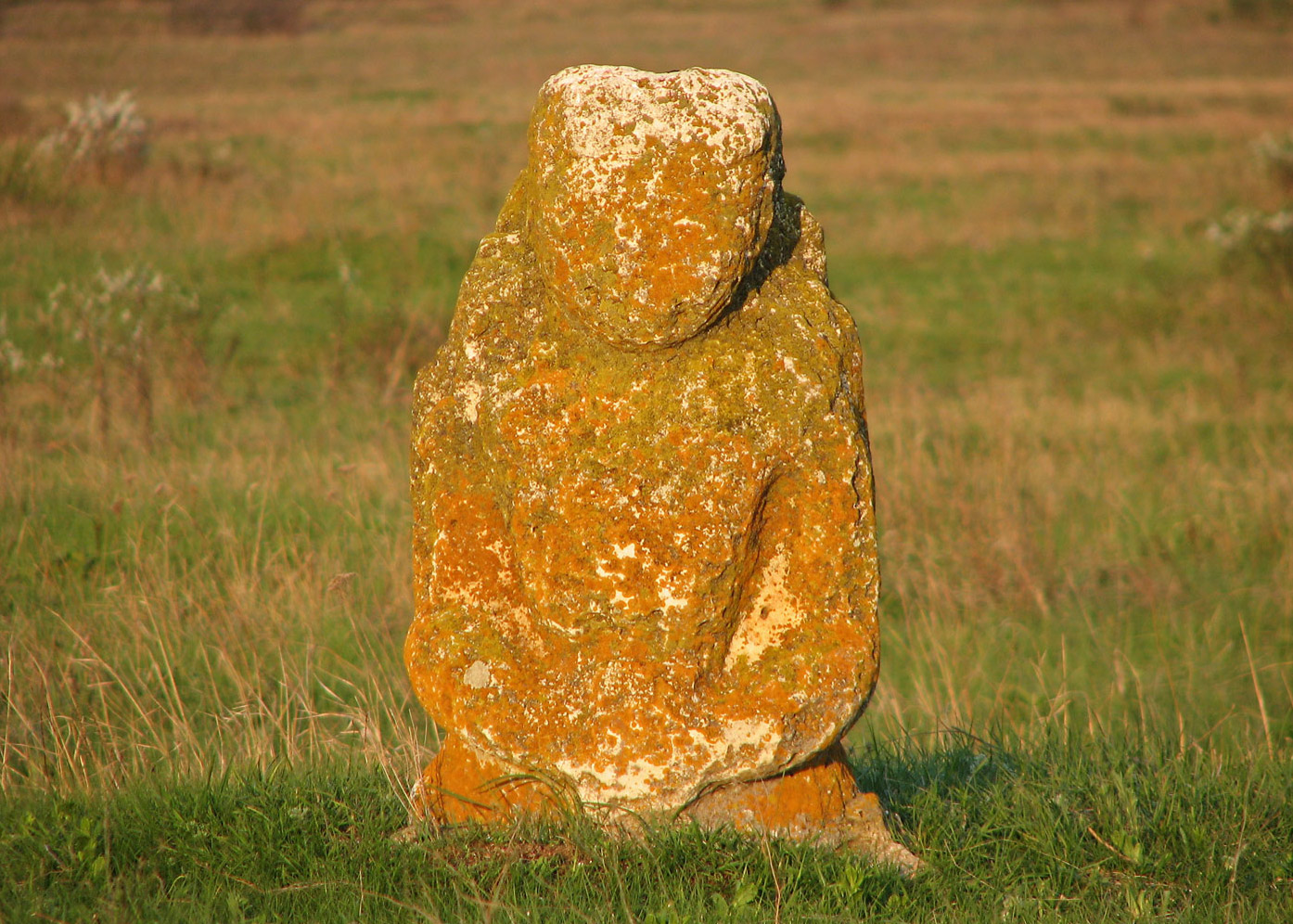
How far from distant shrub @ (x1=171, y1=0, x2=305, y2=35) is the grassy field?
52.9 ft

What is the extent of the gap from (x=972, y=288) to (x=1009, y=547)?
8990 mm

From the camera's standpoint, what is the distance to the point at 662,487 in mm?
2723

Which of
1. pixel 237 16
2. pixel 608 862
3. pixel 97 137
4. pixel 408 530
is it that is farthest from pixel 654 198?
pixel 237 16

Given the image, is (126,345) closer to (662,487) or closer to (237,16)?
(662,487)

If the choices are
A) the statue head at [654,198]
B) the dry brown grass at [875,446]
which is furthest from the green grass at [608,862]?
the statue head at [654,198]

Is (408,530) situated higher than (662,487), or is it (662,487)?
(662,487)

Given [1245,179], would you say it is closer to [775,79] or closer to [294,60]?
[775,79]

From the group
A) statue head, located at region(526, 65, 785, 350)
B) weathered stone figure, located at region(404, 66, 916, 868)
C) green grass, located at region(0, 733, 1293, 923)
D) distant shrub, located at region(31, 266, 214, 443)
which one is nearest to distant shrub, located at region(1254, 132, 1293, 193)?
distant shrub, located at region(31, 266, 214, 443)

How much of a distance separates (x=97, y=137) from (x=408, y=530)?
10856 millimetres

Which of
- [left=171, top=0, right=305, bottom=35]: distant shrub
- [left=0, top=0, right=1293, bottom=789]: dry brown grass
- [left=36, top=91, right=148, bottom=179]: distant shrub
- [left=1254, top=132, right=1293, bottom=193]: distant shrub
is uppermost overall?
[left=171, top=0, right=305, bottom=35]: distant shrub

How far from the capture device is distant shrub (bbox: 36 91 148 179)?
13.9 m

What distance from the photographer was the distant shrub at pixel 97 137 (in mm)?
13897

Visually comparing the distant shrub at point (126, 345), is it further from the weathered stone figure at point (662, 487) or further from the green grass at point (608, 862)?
the weathered stone figure at point (662, 487)

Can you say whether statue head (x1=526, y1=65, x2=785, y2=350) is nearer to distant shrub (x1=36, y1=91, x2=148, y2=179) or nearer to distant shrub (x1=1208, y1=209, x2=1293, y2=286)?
distant shrub (x1=36, y1=91, x2=148, y2=179)
